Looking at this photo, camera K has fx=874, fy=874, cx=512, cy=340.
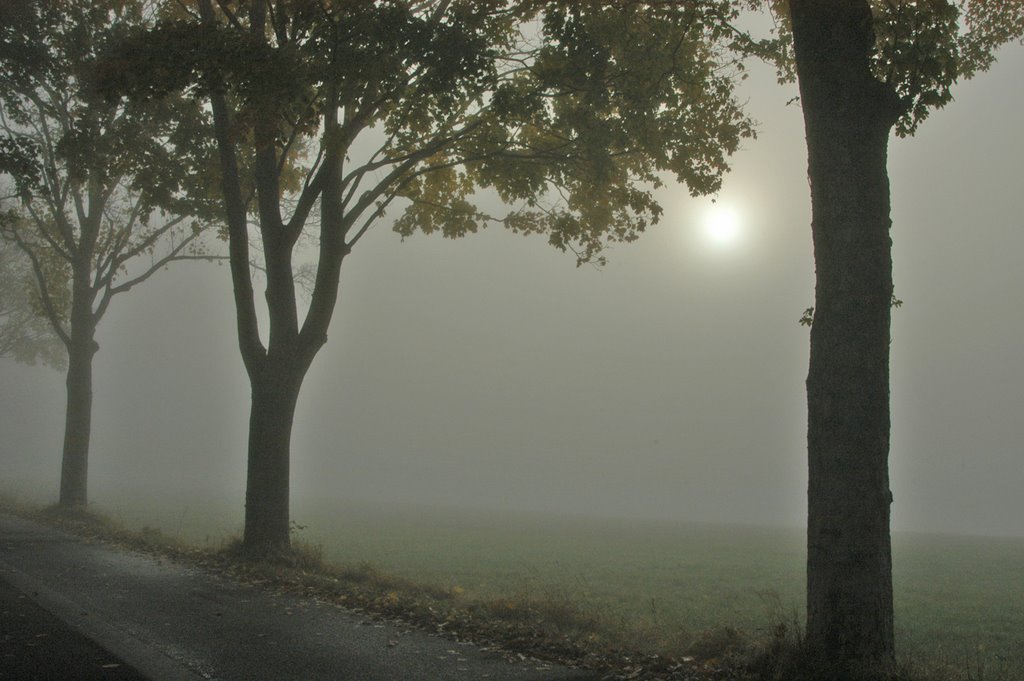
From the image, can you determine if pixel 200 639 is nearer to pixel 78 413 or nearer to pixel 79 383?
pixel 78 413

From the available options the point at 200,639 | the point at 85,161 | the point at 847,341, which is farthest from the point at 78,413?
the point at 847,341

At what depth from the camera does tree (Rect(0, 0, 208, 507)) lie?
16.1m

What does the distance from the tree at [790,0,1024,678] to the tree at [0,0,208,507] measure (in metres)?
9.72

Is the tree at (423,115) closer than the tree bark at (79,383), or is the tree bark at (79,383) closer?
the tree at (423,115)

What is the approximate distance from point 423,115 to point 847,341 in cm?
801

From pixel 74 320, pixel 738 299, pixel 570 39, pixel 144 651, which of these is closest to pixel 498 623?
pixel 144 651

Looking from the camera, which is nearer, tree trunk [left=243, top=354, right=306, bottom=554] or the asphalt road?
the asphalt road

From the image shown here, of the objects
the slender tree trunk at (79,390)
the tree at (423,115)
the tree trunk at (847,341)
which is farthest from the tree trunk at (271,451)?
the slender tree trunk at (79,390)

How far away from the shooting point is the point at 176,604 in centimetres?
902

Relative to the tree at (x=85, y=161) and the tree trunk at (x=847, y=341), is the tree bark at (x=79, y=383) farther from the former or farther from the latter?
the tree trunk at (x=847, y=341)

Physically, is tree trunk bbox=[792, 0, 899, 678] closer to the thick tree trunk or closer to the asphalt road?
the asphalt road

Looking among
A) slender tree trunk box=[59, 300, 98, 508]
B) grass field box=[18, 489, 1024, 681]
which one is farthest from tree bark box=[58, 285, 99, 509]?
grass field box=[18, 489, 1024, 681]

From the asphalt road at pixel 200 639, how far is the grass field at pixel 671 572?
2.35 m

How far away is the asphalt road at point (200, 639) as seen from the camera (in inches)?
251
